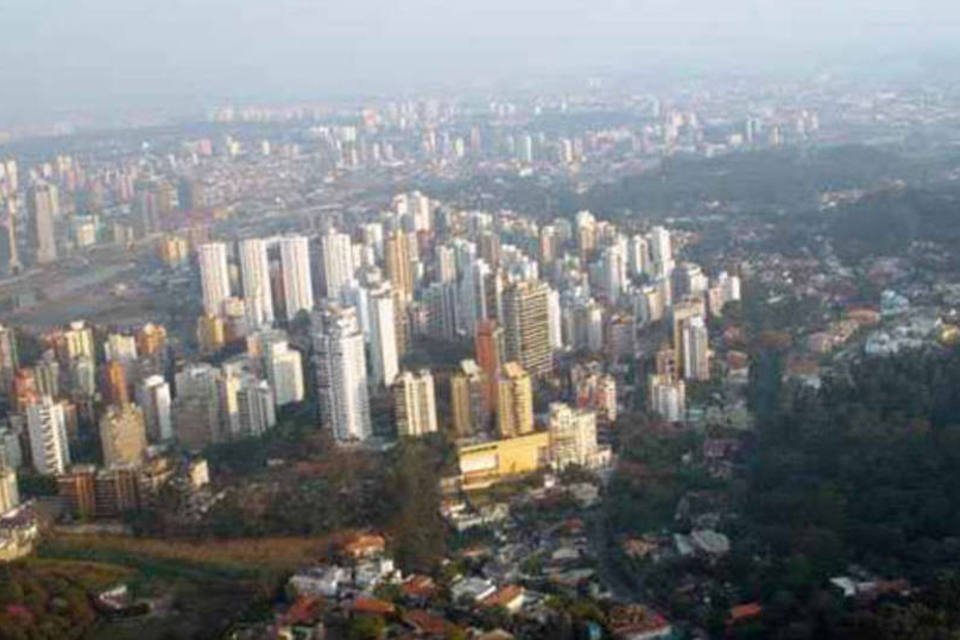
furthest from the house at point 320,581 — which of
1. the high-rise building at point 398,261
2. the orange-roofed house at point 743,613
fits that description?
the high-rise building at point 398,261

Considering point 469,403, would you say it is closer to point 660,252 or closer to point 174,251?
point 660,252

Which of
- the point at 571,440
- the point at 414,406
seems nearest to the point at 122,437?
the point at 414,406

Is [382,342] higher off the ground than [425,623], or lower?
higher

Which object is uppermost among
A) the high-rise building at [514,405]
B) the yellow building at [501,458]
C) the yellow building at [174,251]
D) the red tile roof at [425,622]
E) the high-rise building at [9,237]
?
the high-rise building at [9,237]

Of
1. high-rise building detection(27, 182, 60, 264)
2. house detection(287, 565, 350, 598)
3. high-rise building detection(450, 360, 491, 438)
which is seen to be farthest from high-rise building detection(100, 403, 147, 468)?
high-rise building detection(27, 182, 60, 264)

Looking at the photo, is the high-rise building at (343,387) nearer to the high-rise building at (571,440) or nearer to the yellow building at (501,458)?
the yellow building at (501,458)

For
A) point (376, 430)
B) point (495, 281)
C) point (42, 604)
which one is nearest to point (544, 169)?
point (495, 281)
